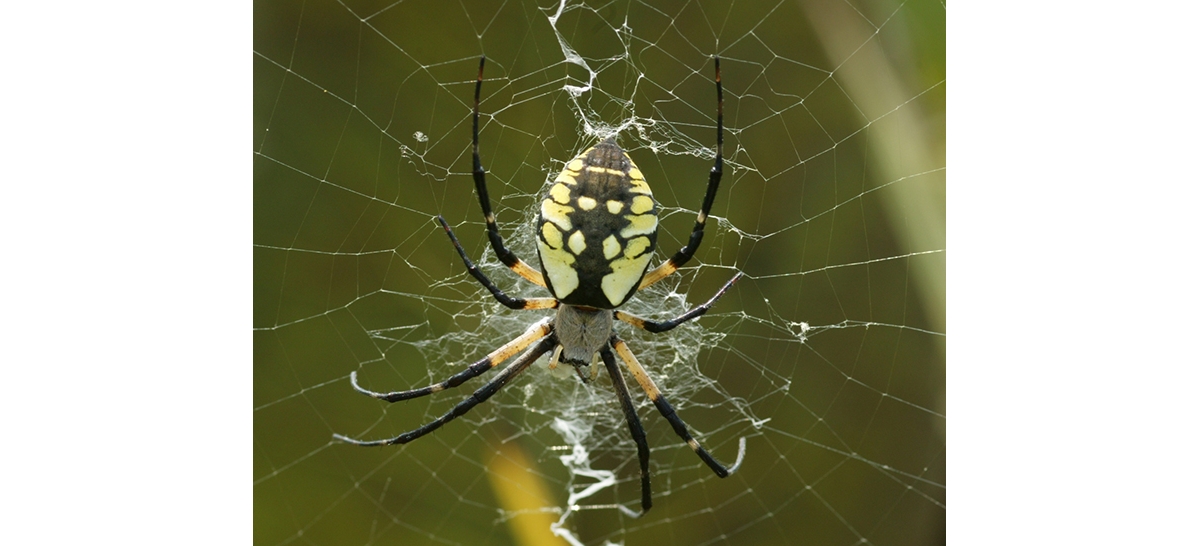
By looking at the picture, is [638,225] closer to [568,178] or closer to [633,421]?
[568,178]

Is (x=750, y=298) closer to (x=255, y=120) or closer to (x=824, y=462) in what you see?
(x=824, y=462)

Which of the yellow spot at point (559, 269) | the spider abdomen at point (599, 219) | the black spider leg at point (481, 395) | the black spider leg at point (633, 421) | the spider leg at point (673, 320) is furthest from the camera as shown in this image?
the black spider leg at point (633, 421)

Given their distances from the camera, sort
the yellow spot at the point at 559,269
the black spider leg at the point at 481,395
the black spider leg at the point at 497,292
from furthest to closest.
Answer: the black spider leg at the point at 481,395 < the black spider leg at the point at 497,292 < the yellow spot at the point at 559,269

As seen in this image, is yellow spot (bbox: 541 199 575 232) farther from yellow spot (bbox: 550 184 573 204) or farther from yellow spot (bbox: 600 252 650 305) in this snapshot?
yellow spot (bbox: 600 252 650 305)

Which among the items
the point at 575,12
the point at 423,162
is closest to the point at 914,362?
the point at 575,12

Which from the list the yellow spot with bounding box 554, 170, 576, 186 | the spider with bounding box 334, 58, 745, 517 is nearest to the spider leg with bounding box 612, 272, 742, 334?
the spider with bounding box 334, 58, 745, 517

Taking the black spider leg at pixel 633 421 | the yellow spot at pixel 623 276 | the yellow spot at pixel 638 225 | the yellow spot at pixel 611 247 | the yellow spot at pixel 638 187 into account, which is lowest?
the black spider leg at pixel 633 421

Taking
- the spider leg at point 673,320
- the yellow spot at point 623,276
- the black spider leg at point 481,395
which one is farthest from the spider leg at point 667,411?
the yellow spot at point 623,276

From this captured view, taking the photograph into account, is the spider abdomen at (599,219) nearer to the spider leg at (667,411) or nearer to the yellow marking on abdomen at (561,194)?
the yellow marking on abdomen at (561,194)
